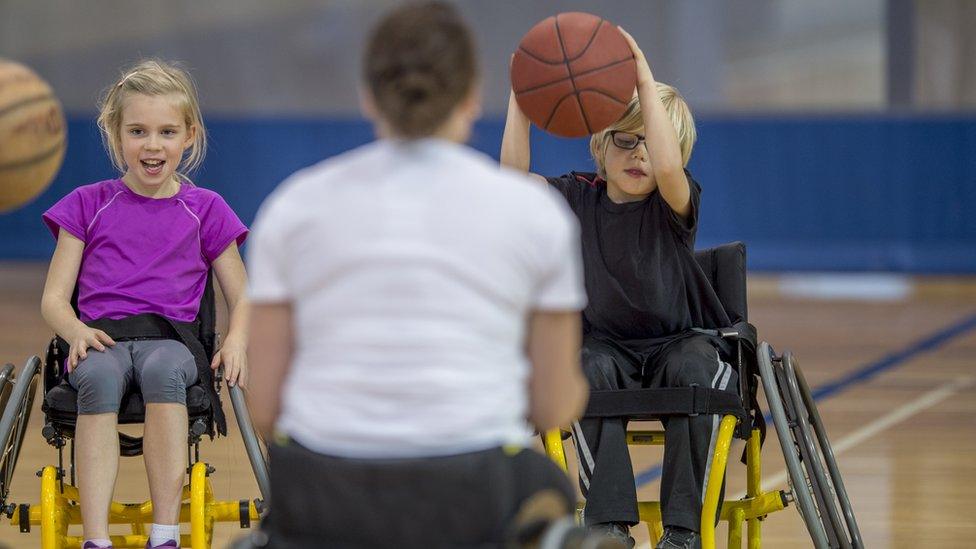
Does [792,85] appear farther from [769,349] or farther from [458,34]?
[458,34]

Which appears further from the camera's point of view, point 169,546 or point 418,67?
point 169,546

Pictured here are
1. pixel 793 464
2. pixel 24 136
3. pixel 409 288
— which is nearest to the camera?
pixel 409 288

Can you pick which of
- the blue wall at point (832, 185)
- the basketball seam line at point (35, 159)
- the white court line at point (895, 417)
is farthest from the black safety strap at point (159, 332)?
the blue wall at point (832, 185)

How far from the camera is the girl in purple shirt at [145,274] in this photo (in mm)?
2863

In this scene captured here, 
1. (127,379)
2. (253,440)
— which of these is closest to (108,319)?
(127,379)

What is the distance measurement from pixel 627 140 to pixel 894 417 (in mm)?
2479

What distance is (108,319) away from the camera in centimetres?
307

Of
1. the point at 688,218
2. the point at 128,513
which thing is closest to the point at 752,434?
the point at 688,218

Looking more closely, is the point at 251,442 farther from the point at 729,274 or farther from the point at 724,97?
the point at 724,97

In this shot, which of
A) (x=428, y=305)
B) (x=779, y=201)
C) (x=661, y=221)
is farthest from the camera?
(x=779, y=201)

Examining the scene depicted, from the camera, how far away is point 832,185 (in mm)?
9188

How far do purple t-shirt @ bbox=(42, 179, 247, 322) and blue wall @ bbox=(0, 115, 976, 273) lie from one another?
6.11m

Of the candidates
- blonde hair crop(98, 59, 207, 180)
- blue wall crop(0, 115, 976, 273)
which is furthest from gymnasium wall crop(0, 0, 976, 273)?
blonde hair crop(98, 59, 207, 180)

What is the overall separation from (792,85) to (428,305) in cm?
838
